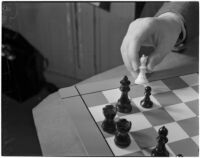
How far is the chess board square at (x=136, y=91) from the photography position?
1.01m

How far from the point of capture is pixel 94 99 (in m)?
0.98

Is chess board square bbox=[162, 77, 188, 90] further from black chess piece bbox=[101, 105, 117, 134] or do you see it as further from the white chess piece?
black chess piece bbox=[101, 105, 117, 134]

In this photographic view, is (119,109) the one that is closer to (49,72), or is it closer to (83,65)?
(83,65)

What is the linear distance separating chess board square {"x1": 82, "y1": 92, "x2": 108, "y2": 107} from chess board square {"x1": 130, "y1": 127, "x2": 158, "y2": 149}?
16cm

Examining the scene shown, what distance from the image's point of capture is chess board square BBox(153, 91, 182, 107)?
3.20 feet

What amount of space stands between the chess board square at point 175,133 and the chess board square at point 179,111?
1.3 inches

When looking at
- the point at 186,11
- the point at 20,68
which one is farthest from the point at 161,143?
the point at 20,68

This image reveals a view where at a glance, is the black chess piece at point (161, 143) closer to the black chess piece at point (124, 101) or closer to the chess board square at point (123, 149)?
the chess board square at point (123, 149)

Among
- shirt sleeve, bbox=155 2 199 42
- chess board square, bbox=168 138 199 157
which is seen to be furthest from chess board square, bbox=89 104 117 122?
shirt sleeve, bbox=155 2 199 42

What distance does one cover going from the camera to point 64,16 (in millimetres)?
1860

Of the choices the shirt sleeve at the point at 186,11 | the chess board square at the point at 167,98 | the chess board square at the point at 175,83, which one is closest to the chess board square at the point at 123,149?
the chess board square at the point at 167,98

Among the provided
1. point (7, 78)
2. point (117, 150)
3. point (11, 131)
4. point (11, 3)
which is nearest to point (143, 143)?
point (117, 150)

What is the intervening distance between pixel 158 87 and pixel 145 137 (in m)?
0.26

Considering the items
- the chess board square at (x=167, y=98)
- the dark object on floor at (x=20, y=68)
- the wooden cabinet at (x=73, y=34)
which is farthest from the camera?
the wooden cabinet at (x=73, y=34)
